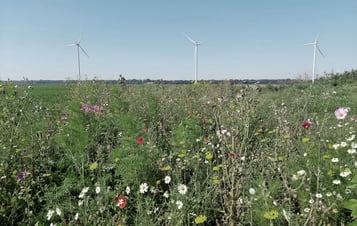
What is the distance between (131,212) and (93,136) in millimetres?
1440

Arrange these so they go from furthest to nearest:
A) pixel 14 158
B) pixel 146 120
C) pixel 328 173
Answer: pixel 146 120
pixel 14 158
pixel 328 173

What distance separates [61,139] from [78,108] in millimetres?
530

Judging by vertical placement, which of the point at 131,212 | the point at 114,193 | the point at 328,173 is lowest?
the point at 131,212

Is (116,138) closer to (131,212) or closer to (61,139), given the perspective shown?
(61,139)

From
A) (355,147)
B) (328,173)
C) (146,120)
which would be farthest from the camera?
(146,120)

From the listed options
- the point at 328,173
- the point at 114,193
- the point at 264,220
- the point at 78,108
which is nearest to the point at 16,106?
the point at 78,108

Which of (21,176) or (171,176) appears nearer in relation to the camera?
(21,176)

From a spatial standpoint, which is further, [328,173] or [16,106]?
[16,106]

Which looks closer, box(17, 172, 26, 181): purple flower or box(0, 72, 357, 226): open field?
box(0, 72, 357, 226): open field

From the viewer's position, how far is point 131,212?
2.30 meters

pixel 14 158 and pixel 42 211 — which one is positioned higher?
pixel 14 158

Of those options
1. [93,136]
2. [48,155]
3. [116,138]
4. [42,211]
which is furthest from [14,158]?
[116,138]

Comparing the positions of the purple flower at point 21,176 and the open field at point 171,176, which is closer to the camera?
the open field at point 171,176

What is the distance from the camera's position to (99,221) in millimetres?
1898
